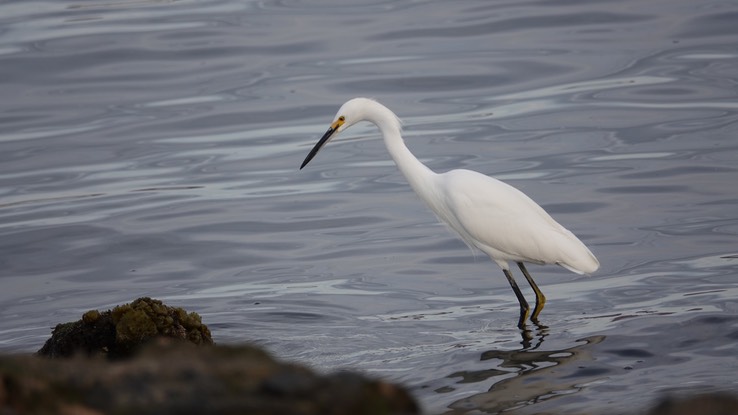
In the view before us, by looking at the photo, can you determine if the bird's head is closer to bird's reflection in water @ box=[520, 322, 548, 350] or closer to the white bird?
the white bird

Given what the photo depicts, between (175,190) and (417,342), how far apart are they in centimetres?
605

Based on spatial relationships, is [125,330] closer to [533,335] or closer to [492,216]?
[533,335]

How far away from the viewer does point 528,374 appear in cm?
698

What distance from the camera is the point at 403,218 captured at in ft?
38.9

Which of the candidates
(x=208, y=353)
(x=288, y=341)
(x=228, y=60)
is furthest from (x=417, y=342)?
(x=228, y=60)

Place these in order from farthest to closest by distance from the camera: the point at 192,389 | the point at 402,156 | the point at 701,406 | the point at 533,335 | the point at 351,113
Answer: the point at 402,156, the point at 351,113, the point at 533,335, the point at 701,406, the point at 192,389

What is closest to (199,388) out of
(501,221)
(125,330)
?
(125,330)

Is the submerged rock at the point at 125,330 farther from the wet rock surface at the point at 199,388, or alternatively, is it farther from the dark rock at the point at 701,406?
the dark rock at the point at 701,406

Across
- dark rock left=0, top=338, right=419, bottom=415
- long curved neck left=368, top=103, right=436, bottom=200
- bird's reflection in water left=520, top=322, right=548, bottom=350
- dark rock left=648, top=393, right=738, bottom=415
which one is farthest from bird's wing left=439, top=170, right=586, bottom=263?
dark rock left=0, top=338, right=419, bottom=415

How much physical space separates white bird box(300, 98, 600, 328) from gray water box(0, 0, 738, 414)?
1.34 feet

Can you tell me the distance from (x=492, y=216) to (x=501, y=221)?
0.08 m

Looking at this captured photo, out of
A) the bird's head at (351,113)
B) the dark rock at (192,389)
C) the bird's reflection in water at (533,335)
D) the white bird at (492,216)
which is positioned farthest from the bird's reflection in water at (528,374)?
the dark rock at (192,389)

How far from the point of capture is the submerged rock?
640 centimetres

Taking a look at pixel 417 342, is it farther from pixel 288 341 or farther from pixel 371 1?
pixel 371 1
